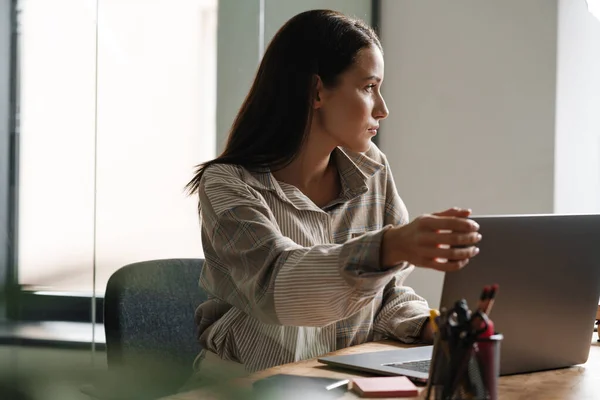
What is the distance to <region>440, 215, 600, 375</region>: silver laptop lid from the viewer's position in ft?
3.10

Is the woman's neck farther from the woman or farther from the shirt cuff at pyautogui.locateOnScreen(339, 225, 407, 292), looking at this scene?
the shirt cuff at pyautogui.locateOnScreen(339, 225, 407, 292)

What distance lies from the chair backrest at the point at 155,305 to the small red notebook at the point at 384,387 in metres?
0.39

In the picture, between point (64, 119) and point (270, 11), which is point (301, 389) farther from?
point (270, 11)

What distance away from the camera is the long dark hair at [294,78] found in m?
1.46

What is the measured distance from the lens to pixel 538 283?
3.35 ft

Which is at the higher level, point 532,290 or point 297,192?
point 297,192

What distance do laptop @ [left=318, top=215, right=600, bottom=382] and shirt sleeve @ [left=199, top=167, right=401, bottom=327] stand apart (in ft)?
0.35

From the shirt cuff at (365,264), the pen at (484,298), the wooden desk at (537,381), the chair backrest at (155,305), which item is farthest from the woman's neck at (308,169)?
the pen at (484,298)

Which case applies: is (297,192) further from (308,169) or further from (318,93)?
(318,93)

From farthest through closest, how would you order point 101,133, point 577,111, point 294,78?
1. point 577,111
2. point 101,133
3. point 294,78

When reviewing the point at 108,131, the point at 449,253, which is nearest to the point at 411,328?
the point at 449,253

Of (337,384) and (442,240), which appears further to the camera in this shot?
(337,384)

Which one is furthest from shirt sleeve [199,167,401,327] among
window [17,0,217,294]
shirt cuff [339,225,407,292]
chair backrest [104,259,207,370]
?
window [17,0,217,294]

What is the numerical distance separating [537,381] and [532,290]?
15 cm
